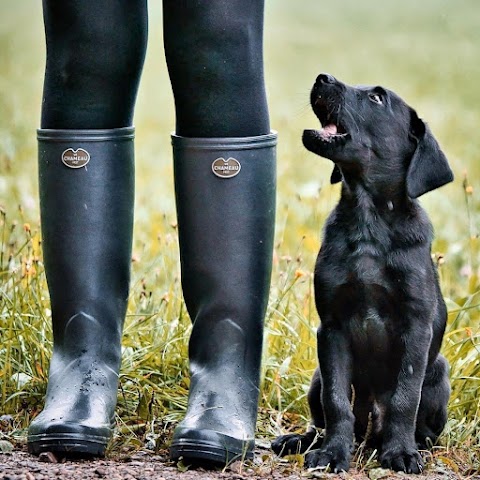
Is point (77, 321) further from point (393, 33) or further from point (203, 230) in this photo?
point (393, 33)

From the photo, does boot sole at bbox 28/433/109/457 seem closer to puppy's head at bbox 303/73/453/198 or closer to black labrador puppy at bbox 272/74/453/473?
black labrador puppy at bbox 272/74/453/473

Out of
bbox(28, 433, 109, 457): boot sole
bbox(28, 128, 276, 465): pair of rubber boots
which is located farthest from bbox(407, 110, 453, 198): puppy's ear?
bbox(28, 433, 109, 457): boot sole

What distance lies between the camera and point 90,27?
10.3 ft

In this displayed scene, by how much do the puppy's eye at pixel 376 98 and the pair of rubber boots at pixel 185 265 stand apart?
1.27 feet

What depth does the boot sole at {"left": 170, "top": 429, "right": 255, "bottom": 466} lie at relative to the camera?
2.99 meters

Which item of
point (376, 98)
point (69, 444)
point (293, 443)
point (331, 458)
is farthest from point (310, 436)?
point (376, 98)

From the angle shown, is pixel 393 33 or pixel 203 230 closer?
pixel 203 230

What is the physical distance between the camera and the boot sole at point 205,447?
118 inches

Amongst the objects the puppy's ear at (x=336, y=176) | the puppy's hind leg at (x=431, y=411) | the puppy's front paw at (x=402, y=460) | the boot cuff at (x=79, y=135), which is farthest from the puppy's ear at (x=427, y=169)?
the boot cuff at (x=79, y=135)

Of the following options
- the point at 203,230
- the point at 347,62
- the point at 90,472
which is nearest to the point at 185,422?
the point at 90,472

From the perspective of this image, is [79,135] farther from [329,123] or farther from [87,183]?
[329,123]

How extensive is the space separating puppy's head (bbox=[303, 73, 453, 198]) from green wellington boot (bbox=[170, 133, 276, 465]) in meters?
0.26

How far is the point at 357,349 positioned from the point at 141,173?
3.57 metres

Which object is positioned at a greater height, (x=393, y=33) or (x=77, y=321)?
(x=393, y=33)
